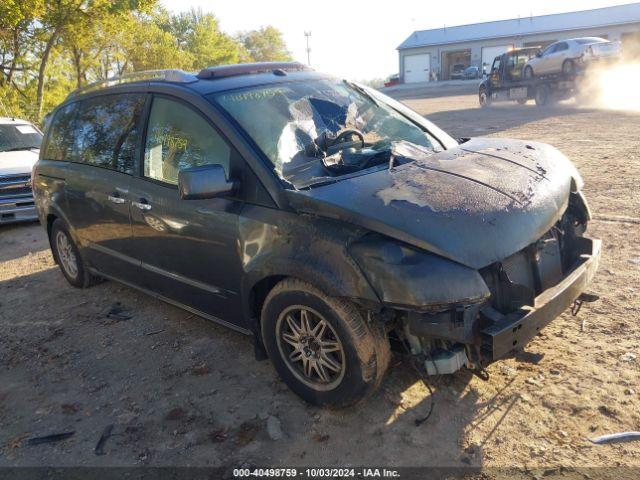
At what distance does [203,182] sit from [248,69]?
1355 mm

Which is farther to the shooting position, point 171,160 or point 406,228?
point 171,160

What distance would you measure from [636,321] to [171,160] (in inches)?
137

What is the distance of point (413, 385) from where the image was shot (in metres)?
3.31

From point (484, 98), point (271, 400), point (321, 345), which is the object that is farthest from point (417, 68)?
point (321, 345)

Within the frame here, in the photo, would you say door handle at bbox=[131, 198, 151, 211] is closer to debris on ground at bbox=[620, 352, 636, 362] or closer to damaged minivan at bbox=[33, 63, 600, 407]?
damaged minivan at bbox=[33, 63, 600, 407]

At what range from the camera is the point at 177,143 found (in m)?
3.76

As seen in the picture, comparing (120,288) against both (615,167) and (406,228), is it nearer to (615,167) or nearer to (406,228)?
(406,228)

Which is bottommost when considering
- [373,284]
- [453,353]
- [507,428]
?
[507,428]

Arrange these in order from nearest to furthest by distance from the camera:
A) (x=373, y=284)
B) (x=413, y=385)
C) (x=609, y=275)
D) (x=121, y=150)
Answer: (x=373, y=284), (x=413, y=385), (x=121, y=150), (x=609, y=275)

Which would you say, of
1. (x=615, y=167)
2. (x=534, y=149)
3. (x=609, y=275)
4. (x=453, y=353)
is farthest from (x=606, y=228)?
(x=453, y=353)

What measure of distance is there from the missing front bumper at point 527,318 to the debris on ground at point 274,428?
121 centimetres

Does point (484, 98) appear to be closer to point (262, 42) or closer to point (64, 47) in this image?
point (64, 47)

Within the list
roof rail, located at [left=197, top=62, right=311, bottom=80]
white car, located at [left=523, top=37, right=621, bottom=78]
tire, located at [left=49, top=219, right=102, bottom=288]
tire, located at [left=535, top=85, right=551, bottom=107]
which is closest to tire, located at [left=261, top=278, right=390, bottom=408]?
roof rail, located at [left=197, top=62, right=311, bottom=80]

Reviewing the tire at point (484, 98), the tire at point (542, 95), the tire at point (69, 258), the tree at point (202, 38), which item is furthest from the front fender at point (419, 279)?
the tree at point (202, 38)
